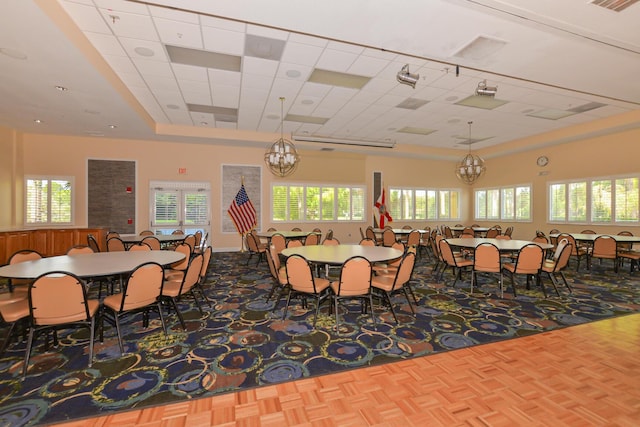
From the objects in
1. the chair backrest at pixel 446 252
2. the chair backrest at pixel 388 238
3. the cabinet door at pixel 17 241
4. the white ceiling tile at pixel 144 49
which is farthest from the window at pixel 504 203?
the cabinet door at pixel 17 241

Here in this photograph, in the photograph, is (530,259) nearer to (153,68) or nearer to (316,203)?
(153,68)

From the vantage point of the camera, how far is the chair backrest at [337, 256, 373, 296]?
12.3 feet

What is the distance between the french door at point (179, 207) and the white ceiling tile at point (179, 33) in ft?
21.3

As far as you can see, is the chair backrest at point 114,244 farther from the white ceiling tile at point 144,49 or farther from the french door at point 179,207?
the french door at point 179,207

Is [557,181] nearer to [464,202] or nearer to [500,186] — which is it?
[500,186]

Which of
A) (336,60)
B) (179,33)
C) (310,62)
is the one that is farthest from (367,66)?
(179,33)

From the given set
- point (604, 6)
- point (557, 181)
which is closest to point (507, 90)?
point (604, 6)

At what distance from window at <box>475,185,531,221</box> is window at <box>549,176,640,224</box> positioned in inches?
39.0

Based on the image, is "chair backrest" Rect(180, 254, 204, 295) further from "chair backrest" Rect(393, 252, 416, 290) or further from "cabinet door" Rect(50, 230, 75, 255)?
"cabinet door" Rect(50, 230, 75, 255)

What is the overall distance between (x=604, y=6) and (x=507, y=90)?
294cm

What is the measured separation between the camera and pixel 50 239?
8664 mm

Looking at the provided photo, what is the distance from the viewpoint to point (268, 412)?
2236 mm

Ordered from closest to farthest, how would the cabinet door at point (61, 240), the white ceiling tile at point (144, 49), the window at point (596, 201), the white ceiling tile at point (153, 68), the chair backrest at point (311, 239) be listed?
1. the white ceiling tile at point (144, 49)
2. the white ceiling tile at point (153, 68)
3. the chair backrest at point (311, 239)
4. the cabinet door at point (61, 240)
5. the window at point (596, 201)

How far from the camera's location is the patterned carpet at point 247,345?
2475 mm
